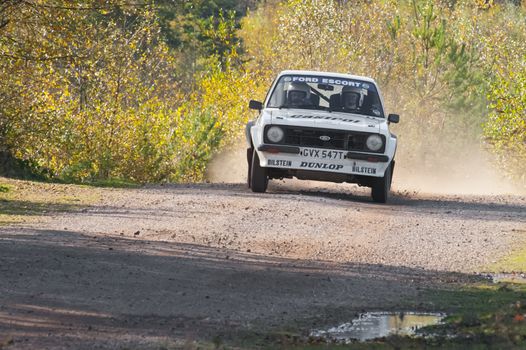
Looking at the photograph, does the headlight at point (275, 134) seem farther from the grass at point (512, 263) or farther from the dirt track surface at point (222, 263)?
the grass at point (512, 263)

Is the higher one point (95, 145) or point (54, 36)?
point (54, 36)

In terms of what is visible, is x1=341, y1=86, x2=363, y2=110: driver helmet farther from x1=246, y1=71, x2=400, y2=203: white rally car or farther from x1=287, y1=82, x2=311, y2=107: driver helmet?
x1=287, y1=82, x2=311, y2=107: driver helmet

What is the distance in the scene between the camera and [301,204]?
18219mm

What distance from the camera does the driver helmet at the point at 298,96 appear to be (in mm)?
20219

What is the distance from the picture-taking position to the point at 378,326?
359 inches

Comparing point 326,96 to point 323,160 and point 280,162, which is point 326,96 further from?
point 280,162

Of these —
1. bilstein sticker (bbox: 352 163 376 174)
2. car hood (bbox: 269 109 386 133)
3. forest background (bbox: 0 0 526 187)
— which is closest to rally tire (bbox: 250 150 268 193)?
car hood (bbox: 269 109 386 133)

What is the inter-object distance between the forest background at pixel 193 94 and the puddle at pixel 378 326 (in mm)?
10301

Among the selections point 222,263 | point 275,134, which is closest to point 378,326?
point 222,263

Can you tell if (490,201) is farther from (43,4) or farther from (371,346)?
(371,346)

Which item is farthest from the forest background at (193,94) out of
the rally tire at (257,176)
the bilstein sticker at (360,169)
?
the bilstein sticker at (360,169)

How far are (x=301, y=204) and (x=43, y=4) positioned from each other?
5.00 m

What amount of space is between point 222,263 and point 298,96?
8738 mm

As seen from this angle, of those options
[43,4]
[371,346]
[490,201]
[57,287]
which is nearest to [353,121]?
[490,201]
